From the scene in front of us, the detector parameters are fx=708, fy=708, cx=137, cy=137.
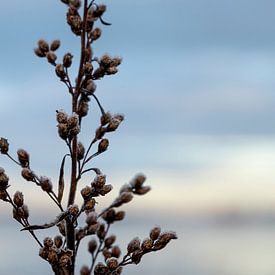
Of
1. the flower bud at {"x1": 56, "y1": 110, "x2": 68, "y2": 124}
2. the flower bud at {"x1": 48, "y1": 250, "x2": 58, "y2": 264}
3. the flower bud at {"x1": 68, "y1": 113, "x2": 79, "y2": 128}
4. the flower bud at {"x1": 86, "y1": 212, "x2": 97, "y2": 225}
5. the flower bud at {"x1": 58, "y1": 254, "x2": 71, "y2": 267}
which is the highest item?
the flower bud at {"x1": 56, "y1": 110, "x2": 68, "y2": 124}

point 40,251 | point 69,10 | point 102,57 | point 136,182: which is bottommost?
point 40,251

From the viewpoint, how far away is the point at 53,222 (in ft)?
18.1

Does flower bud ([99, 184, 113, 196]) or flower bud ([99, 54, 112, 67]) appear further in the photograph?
flower bud ([99, 54, 112, 67])

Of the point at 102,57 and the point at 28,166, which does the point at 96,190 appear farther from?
the point at 102,57

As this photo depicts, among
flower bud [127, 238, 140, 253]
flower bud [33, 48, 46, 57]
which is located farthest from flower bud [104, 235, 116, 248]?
flower bud [33, 48, 46, 57]

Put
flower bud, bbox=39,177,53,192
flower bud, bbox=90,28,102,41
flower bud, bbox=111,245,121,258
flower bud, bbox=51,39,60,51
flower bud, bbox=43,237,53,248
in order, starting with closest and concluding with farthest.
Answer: flower bud, bbox=43,237,53,248, flower bud, bbox=39,177,53,192, flower bud, bbox=90,28,102,41, flower bud, bbox=111,245,121,258, flower bud, bbox=51,39,60,51

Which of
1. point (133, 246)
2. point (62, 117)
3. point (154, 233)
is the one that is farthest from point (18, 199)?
point (154, 233)

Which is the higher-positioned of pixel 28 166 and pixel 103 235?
pixel 28 166

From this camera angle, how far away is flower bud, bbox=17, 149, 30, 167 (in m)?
5.86

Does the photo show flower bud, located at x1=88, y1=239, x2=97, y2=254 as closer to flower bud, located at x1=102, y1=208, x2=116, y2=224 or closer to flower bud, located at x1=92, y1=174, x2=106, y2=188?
flower bud, located at x1=102, y1=208, x2=116, y2=224

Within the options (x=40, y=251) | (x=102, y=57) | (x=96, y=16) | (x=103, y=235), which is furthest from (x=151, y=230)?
(x=96, y=16)

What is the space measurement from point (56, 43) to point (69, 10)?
1.21ft

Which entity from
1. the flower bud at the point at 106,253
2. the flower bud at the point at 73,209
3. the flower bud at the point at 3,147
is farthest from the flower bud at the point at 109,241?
the flower bud at the point at 3,147

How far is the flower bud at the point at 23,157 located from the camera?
5855 mm
